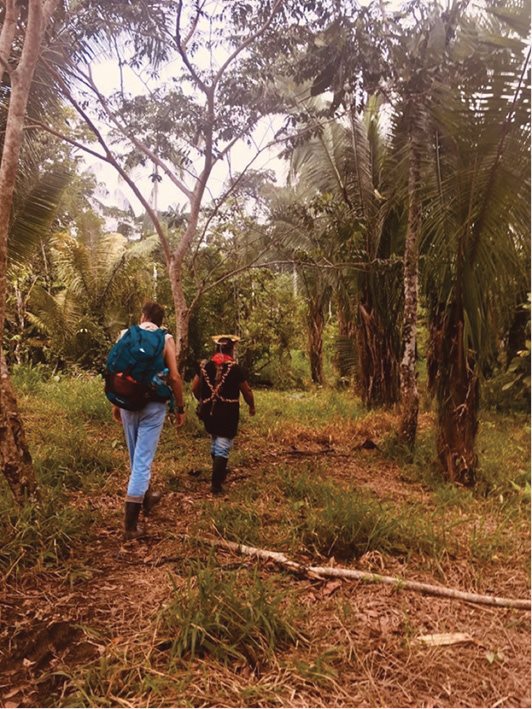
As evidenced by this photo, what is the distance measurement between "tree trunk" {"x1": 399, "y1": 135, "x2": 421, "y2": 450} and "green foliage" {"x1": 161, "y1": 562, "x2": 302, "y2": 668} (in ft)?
6.98

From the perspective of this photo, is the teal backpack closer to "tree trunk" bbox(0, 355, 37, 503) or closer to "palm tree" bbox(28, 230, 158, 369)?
"tree trunk" bbox(0, 355, 37, 503)

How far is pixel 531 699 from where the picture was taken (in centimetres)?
156

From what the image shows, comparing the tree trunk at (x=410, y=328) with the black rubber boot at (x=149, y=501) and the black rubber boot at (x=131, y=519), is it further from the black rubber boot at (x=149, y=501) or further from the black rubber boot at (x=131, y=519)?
the black rubber boot at (x=131, y=519)

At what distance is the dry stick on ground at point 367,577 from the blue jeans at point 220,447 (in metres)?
1.11

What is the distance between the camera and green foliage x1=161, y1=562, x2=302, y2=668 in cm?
190

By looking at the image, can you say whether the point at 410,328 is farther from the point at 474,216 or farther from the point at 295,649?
the point at 295,649

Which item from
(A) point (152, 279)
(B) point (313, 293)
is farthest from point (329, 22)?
(A) point (152, 279)

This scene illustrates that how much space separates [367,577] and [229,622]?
0.70 metres

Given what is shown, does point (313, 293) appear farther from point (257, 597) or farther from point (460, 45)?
point (257, 597)

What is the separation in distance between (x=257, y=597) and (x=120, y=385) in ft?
4.66

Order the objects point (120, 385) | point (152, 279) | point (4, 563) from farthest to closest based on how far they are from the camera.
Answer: point (152, 279) < point (120, 385) < point (4, 563)

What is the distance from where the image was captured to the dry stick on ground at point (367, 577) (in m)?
1.99

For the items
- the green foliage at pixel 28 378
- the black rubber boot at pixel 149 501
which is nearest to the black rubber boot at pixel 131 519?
the black rubber boot at pixel 149 501

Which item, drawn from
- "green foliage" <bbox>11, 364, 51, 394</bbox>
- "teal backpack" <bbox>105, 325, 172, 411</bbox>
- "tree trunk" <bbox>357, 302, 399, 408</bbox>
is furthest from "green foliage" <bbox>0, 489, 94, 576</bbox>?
"green foliage" <bbox>11, 364, 51, 394</bbox>
